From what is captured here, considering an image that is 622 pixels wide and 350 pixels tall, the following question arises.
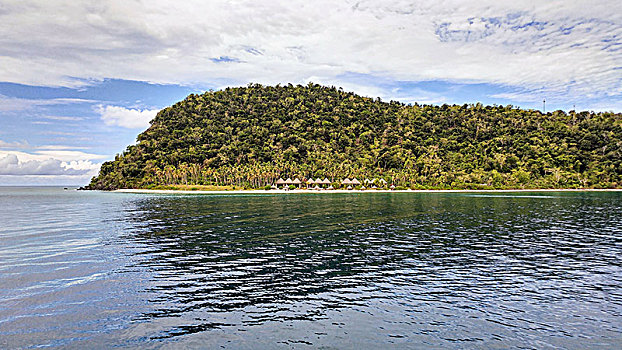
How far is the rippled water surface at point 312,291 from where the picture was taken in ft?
42.5

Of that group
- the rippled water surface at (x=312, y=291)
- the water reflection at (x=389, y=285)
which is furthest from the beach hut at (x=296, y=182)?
the rippled water surface at (x=312, y=291)

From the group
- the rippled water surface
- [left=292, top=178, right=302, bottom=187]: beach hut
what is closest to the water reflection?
the rippled water surface

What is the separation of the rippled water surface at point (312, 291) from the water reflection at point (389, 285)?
0.28 ft

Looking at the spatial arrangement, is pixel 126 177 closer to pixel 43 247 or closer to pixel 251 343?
pixel 43 247

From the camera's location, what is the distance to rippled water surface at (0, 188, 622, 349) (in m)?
13.0

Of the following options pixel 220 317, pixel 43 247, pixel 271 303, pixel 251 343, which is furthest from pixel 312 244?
pixel 43 247

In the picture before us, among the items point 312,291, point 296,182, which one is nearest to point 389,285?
point 312,291

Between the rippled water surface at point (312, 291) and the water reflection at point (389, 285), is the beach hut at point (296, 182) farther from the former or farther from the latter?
the rippled water surface at point (312, 291)

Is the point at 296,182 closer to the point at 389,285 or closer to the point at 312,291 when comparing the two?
→ the point at 389,285

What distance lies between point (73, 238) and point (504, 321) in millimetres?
36021

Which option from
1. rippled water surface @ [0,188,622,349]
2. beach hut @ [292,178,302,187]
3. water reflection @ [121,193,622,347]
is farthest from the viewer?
beach hut @ [292,178,302,187]

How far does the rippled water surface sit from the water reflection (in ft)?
0.28

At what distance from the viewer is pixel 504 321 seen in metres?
14.1

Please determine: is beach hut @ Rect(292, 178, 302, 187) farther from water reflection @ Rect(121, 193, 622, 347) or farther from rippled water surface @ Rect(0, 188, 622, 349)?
rippled water surface @ Rect(0, 188, 622, 349)
